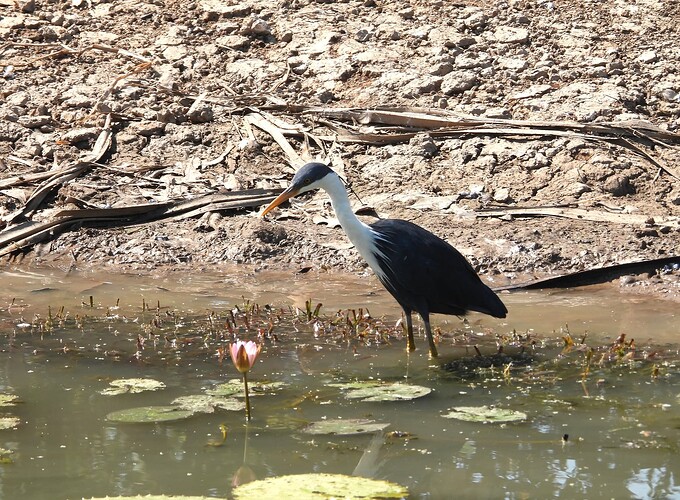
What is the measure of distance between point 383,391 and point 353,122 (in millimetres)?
5265

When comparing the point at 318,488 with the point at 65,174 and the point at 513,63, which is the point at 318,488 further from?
the point at 513,63

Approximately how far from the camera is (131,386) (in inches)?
230

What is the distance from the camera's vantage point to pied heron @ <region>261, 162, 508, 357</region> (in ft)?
22.3

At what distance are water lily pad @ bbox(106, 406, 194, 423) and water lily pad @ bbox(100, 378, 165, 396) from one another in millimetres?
346

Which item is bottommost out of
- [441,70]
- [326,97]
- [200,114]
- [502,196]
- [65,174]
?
[502,196]

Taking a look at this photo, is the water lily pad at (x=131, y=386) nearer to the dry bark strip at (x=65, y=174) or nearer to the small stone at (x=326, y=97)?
the dry bark strip at (x=65, y=174)

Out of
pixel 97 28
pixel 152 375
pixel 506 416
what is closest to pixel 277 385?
pixel 152 375

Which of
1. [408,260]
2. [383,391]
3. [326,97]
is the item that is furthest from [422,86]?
[383,391]

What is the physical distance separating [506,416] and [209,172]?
563 cm

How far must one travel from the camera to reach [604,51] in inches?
436

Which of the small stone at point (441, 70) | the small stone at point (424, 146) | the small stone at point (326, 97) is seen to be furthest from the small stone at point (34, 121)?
the small stone at point (441, 70)

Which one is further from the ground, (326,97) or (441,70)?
(441,70)

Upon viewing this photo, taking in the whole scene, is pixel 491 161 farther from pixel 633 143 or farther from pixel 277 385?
pixel 277 385

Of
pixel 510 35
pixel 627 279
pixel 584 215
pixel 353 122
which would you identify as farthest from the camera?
pixel 510 35
